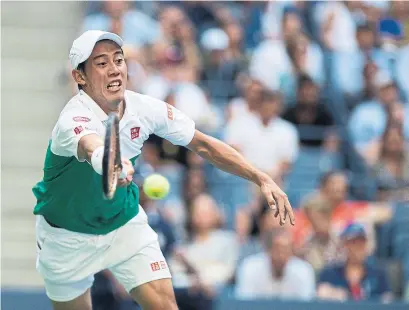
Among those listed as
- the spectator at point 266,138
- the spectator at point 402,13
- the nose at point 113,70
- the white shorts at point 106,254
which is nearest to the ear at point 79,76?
the nose at point 113,70

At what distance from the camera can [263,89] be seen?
11.0 m

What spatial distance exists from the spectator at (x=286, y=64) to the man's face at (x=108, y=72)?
17.9 ft

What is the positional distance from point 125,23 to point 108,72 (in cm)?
602

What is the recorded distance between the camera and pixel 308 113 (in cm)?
1123

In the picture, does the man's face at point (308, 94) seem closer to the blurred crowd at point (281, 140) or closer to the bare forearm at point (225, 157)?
the blurred crowd at point (281, 140)

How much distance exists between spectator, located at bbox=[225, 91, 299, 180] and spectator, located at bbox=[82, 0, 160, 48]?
1.70 m

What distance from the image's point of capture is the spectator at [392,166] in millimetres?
10547

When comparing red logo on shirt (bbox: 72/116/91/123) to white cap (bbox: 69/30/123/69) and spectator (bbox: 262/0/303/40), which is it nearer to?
white cap (bbox: 69/30/123/69)

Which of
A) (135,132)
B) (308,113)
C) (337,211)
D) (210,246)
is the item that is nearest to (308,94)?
(308,113)

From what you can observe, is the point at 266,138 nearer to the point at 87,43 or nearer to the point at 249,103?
the point at 249,103

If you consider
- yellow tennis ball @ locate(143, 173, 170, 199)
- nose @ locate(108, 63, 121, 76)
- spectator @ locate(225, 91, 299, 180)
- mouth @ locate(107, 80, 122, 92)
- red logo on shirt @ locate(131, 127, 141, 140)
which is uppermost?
nose @ locate(108, 63, 121, 76)

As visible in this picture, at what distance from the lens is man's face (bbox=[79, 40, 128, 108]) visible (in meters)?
6.00

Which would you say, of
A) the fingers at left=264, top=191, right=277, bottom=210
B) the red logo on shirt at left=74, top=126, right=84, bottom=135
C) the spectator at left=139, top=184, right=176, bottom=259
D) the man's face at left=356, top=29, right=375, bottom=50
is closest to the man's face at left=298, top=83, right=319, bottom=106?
the man's face at left=356, top=29, right=375, bottom=50

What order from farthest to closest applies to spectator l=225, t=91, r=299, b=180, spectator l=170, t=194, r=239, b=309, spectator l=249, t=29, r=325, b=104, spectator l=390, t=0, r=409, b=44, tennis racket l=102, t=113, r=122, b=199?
spectator l=390, t=0, r=409, b=44, spectator l=249, t=29, r=325, b=104, spectator l=225, t=91, r=299, b=180, spectator l=170, t=194, r=239, b=309, tennis racket l=102, t=113, r=122, b=199
